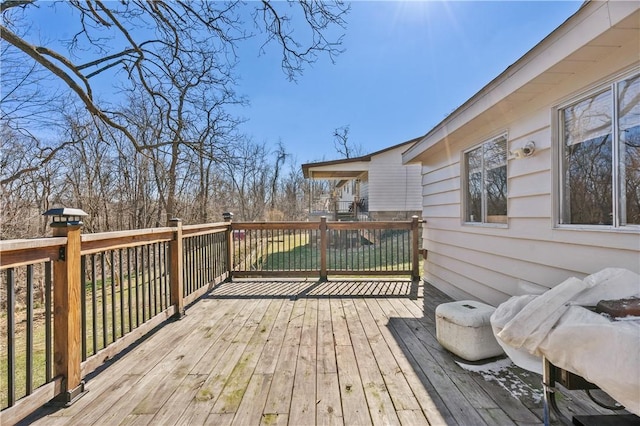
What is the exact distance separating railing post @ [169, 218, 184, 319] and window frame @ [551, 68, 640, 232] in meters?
3.62

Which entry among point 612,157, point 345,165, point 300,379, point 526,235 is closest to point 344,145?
point 345,165

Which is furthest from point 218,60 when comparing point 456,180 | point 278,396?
point 278,396

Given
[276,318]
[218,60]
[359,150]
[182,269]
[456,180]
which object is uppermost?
[359,150]

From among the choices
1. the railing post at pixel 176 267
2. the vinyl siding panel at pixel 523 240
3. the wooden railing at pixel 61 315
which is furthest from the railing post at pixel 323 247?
the wooden railing at pixel 61 315

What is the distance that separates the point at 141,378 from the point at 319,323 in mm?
1623

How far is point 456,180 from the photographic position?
399 centimetres

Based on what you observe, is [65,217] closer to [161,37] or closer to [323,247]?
[323,247]

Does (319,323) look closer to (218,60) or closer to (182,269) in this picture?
(182,269)

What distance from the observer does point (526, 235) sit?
8.77 ft

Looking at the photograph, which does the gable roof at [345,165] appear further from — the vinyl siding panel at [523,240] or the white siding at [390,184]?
the vinyl siding panel at [523,240]

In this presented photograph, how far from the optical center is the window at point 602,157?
181 cm

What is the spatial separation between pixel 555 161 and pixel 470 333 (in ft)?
5.07

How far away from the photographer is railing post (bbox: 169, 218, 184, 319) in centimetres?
321

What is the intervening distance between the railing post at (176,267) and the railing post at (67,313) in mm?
1340
